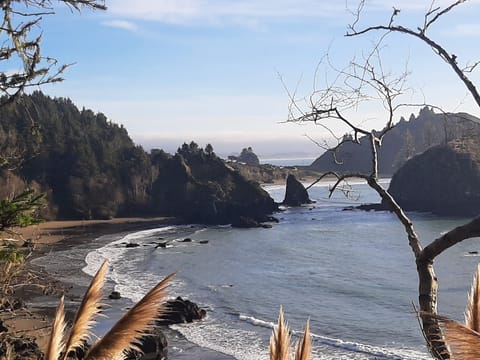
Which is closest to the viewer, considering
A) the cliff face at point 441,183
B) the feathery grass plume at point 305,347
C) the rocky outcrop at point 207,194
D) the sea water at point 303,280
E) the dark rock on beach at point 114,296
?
the feathery grass plume at point 305,347

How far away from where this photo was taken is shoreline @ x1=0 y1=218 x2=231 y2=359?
15.2 m

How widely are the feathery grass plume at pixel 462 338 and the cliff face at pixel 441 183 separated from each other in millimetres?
60817

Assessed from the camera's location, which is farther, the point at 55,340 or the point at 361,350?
the point at 361,350

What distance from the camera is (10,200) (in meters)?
5.07

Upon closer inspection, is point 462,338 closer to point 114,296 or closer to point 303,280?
point 114,296

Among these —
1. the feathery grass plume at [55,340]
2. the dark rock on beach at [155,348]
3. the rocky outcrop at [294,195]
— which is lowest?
the dark rock on beach at [155,348]

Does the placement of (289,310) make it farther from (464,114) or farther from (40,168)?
(40,168)

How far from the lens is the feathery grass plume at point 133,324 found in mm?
1523

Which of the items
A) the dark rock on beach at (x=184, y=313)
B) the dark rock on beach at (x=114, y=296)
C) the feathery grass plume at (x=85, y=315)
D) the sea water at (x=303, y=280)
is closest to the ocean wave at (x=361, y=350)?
the sea water at (x=303, y=280)

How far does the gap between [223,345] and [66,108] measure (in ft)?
247

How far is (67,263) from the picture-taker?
113 ft

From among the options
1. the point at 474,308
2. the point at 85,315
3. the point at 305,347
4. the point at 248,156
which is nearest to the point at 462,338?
the point at 305,347

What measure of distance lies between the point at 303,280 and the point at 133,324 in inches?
1074

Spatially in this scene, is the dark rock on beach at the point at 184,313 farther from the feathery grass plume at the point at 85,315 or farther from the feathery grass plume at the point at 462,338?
the feathery grass plume at the point at 462,338
